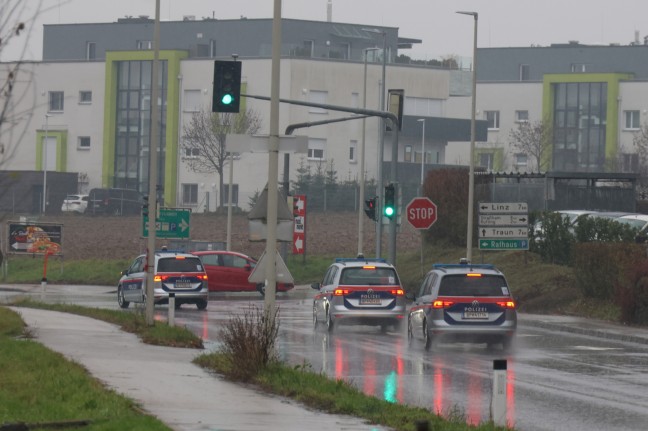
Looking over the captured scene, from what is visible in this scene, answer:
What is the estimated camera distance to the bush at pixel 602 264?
35312 mm

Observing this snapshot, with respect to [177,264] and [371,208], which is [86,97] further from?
[177,264]

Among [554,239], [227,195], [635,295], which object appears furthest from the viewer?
[227,195]

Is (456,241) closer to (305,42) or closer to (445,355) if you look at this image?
(445,355)

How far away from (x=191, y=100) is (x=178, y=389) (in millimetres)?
81824

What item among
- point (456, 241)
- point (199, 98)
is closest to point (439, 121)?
point (199, 98)

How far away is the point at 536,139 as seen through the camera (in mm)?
101000

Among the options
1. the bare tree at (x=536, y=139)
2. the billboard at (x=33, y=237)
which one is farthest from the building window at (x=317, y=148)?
the billboard at (x=33, y=237)

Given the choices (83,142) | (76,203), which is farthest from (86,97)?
(76,203)

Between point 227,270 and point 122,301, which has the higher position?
point 227,270

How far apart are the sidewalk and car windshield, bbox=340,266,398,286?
20.6ft

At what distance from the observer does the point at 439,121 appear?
342 feet

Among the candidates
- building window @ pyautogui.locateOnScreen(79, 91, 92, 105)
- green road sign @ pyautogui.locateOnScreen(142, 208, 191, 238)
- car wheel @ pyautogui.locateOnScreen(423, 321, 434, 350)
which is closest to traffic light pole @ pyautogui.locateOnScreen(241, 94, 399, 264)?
green road sign @ pyautogui.locateOnScreen(142, 208, 191, 238)

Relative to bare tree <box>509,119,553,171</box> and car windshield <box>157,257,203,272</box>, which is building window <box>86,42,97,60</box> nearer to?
bare tree <box>509,119,553,171</box>

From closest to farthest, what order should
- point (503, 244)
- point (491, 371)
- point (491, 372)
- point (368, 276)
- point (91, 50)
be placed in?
point (491, 372) → point (491, 371) → point (368, 276) → point (503, 244) → point (91, 50)
